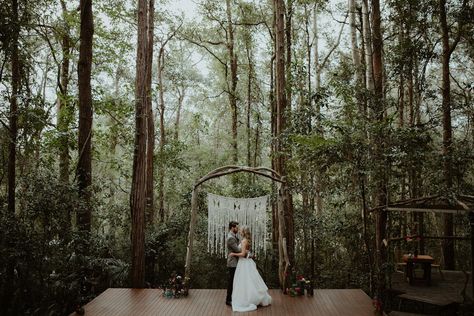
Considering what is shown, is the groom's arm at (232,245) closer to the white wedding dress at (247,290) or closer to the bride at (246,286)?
the bride at (246,286)

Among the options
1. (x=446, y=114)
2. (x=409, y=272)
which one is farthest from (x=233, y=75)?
(x=409, y=272)

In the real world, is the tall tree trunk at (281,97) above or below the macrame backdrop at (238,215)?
above

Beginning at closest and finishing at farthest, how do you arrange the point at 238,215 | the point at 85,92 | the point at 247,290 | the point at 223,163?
the point at 247,290 < the point at 238,215 < the point at 85,92 < the point at 223,163

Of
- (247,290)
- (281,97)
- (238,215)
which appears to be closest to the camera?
(247,290)

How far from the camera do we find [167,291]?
653 centimetres

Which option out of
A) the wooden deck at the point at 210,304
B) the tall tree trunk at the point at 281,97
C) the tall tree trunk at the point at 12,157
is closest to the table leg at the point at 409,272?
the wooden deck at the point at 210,304

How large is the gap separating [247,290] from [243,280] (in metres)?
0.16

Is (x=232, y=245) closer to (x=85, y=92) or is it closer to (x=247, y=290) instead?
(x=247, y=290)

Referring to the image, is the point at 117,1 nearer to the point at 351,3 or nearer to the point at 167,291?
the point at 351,3

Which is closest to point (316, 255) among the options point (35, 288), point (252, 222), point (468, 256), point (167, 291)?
point (468, 256)

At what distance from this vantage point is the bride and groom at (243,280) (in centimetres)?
584

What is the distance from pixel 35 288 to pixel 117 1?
9202 mm

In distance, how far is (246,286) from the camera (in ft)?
19.3

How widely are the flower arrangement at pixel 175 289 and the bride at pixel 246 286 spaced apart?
1.09m
